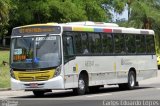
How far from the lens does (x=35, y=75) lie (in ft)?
74.2

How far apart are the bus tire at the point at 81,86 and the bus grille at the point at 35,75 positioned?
Answer: 5.76 feet

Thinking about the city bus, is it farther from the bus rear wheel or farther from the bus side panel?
the bus side panel

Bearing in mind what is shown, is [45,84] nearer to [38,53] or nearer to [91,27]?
[38,53]

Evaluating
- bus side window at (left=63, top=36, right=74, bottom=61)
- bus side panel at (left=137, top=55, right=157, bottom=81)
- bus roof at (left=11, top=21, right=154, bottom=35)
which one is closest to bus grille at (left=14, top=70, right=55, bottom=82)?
bus side window at (left=63, top=36, right=74, bottom=61)

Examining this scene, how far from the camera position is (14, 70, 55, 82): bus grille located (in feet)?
73.7

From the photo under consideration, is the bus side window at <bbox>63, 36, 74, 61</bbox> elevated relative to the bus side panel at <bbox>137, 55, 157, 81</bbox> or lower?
elevated

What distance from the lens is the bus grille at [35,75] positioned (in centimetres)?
2247

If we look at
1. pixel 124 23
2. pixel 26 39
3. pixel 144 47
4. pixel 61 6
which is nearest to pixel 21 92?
pixel 26 39

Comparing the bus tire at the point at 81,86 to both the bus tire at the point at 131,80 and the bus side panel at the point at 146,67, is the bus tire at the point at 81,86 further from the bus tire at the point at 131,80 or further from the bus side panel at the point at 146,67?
the bus side panel at the point at 146,67

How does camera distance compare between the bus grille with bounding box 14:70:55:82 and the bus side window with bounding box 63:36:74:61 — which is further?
the bus side window with bounding box 63:36:74:61

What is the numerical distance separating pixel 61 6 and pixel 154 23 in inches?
704

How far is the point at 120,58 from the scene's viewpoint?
27078 millimetres

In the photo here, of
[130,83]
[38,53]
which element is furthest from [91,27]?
[130,83]

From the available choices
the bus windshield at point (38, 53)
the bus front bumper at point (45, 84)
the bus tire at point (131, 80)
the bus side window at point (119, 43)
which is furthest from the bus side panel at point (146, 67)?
the bus front bumper at point (45, 84)
